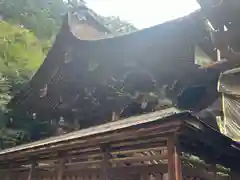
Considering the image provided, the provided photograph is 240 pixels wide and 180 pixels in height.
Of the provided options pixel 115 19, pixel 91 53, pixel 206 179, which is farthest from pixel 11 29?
pixel 115 19

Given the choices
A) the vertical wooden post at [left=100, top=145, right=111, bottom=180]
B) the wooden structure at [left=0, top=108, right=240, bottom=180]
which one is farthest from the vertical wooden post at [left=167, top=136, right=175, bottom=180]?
the vertical wooden post at [left=100, top=145, right=111, bottom=180]

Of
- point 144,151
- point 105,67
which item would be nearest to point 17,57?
point 105,67

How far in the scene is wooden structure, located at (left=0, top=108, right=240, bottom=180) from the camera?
433 centimetres

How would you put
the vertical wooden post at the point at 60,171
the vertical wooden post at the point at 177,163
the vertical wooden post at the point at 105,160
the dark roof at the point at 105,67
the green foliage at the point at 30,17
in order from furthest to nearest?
the green foliage at the point at 30,17
the dark roof at the point at 105,67
the vertical wooden post at the point at 60,171
the vertical wooden post at the point at 105,160
the vertical wooden post at the point at 177,163

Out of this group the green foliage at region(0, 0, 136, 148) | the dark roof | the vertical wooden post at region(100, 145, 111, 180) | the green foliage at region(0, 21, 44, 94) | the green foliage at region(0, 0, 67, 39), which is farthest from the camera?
the green foliage at region(0, 0, 67, 39)

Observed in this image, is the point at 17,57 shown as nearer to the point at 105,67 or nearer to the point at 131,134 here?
the point at 105,67

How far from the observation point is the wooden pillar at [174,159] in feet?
14.0

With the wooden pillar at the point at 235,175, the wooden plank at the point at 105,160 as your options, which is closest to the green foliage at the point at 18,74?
the wooden plank at the point at 105,160

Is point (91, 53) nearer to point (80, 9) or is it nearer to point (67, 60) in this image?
point (67, 60)

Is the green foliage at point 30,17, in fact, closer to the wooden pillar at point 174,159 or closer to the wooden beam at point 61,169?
the wooden beam at point 61,169

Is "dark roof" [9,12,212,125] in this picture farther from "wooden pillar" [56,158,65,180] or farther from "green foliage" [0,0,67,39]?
"green foliage" [0,0,67,39]

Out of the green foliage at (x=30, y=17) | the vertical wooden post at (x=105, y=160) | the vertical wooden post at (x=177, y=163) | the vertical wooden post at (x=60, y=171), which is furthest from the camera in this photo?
the green foliage at (x=30, y=17)

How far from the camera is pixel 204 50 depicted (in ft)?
22.7

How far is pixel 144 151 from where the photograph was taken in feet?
18.4
